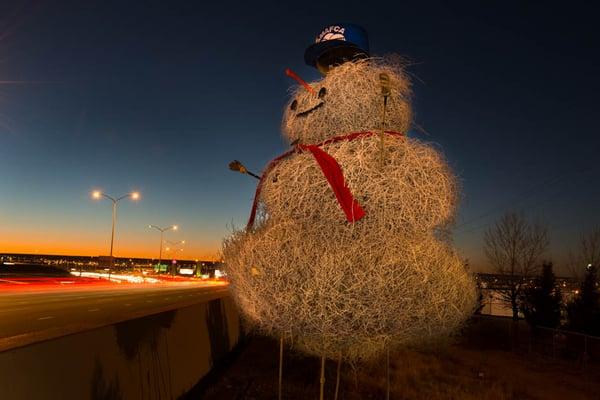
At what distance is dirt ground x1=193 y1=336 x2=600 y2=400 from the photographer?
7.16 m

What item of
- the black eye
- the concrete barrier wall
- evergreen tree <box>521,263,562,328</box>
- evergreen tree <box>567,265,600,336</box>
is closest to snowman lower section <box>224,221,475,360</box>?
the black eye

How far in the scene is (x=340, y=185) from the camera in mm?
3762

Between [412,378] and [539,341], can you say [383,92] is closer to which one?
[412,378]

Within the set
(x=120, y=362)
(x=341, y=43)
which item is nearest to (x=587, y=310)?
(x=341, y=43)

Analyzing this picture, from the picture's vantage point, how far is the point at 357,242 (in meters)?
3.85

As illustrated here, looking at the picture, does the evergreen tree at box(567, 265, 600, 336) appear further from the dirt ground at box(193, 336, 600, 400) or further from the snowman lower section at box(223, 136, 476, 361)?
the snowman lower section at box(223, 136, 476, 361)

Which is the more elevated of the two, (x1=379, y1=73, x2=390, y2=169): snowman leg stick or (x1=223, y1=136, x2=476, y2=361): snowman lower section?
(x1=379, y1=73, x2=390, y2=169): snowman leg stick

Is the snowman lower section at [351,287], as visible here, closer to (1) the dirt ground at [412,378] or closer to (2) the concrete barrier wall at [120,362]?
(1) the dirt ground at [412,378]

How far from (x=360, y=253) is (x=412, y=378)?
6.03 metres

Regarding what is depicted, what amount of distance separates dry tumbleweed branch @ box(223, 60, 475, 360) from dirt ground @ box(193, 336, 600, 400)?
4.09ft

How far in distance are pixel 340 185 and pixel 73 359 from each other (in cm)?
242

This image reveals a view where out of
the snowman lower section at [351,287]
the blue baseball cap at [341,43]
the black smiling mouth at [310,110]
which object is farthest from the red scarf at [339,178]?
the blue baseball cap at [341,43]

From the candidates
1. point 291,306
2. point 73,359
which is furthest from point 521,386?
point 73,359

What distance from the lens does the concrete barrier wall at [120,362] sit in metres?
3.30
